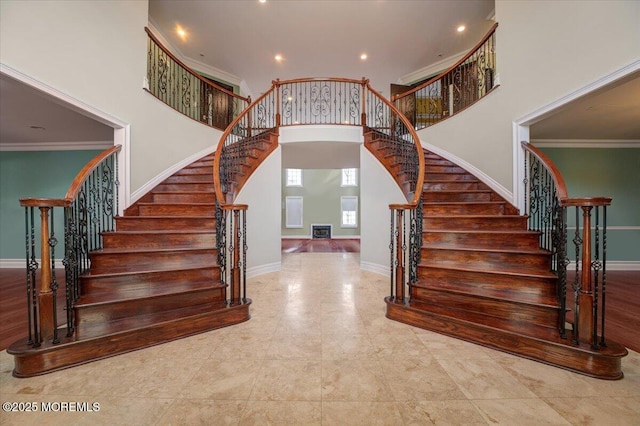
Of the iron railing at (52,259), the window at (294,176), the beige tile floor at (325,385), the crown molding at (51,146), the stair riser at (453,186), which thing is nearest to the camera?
the beige tile floor at (325,385)

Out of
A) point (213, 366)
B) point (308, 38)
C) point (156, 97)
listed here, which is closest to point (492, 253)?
point (213, 366)

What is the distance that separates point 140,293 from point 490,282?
11.0 ft

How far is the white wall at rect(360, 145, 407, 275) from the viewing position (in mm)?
4367

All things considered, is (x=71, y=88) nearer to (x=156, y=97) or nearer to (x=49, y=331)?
(x=156, y=97)

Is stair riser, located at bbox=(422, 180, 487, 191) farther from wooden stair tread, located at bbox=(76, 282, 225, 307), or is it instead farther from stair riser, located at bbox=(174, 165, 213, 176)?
stair riser, located at bbox=(174, 165, 213, 176)

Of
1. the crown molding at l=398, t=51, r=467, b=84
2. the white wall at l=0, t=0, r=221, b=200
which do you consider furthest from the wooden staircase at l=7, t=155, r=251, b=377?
the crown molding at l=398, t=51, r=467, b=84

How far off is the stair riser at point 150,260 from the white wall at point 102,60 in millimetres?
1355

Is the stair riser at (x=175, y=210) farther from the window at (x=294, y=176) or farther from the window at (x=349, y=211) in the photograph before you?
the window at (x=349, y=211)

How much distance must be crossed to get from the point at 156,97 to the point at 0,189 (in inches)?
162

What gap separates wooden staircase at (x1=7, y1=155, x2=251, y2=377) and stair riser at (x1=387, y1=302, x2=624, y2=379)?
70.1 inches

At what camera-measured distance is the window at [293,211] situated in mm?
11648

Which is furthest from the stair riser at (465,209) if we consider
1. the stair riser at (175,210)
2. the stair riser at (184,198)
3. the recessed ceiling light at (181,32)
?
the recessed ceiling light at (181,32)

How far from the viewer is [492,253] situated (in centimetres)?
267

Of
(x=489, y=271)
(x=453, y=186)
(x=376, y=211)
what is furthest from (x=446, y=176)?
(x=489, y=271)
